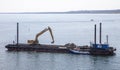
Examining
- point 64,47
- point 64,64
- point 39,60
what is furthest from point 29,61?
point 64,47

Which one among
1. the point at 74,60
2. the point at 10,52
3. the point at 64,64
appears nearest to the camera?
the point at 64,64

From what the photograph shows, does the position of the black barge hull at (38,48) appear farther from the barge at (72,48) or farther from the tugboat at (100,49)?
the tugboat at (100,49)

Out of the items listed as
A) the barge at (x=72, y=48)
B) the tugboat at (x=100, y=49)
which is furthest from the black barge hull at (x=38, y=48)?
the tugboat at (x=100, y=49)

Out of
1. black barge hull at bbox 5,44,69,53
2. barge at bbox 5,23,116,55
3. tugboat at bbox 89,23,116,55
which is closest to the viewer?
tugboat at bbox 89,23,116,55

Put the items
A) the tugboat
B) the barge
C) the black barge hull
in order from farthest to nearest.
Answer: the black barge hull, the barge, the tugboat

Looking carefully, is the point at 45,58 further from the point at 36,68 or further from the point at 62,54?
the point at 36,68

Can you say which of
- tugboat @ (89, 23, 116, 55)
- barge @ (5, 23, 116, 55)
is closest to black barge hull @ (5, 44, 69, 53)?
barge @ (5, 23, 116, 55)

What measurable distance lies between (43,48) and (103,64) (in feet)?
51.1

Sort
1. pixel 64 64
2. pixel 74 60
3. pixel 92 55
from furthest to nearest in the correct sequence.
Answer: pixel 92 55 < pixel 74 60 < pixel 64 64

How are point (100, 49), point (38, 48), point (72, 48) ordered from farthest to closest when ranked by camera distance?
point (38, 48) → point (72, 48) → point (100, 49)

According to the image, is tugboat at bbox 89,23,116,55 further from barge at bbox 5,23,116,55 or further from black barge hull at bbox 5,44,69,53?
black barge hull at bbox 5,44,69,53

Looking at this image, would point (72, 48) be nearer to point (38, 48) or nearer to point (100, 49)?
point (100, 49)

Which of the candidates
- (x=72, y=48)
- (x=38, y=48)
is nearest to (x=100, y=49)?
(x=72, y=48)

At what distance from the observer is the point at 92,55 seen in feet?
205
